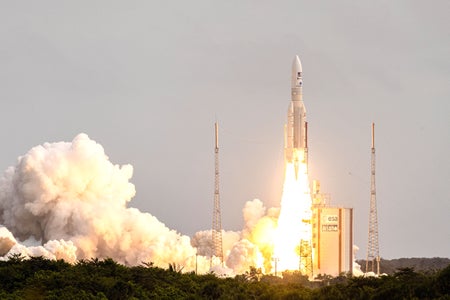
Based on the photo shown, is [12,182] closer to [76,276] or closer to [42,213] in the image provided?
[42,213]

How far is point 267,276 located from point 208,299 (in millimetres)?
40112

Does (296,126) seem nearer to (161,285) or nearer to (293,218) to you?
(293,218)

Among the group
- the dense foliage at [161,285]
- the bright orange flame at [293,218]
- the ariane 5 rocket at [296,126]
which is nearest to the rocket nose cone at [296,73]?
the ariane 5 rocket at [296,126]

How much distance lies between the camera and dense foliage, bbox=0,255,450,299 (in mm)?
55219

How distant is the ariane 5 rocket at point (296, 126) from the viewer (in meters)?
111

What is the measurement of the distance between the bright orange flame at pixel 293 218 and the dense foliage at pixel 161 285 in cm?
3421

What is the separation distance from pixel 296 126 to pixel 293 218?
8.22m

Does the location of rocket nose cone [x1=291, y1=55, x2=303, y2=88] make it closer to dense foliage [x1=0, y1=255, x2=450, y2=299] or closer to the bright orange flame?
the bright orange flame

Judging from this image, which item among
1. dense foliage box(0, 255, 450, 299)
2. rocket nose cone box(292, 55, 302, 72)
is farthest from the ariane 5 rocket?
dense foliage box(0, 255, 450, 299)

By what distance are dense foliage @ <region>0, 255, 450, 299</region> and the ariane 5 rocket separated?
34.1 meters

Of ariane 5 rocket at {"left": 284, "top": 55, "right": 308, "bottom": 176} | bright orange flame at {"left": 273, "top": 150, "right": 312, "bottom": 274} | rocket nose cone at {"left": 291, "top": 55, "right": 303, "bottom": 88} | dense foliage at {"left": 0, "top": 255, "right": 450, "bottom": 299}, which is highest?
rocket nose cone at {"left": 291, "top": 55, "right": 303, "bottom": 88}

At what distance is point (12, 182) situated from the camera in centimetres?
12744

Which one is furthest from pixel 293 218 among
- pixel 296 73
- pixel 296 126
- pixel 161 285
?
pixel 161 285

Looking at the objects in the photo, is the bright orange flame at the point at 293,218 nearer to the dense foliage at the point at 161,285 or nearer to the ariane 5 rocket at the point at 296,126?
the ariane 5 rocket at the point at 296,126
